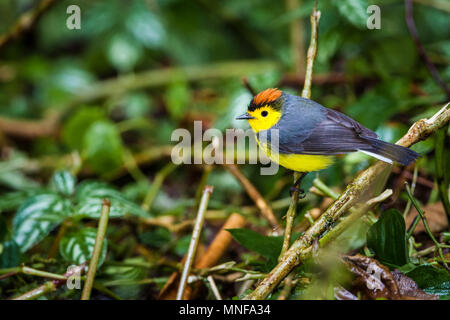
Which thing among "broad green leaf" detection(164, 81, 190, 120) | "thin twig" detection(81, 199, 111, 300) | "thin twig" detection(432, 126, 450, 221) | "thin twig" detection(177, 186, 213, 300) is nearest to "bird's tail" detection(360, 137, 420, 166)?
"thin twig" detection(432, 126, 450, 221)

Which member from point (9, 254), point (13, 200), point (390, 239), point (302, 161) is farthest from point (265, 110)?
point (13, 200)

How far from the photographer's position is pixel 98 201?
171 cm

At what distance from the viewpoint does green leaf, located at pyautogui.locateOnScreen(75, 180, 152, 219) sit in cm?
164

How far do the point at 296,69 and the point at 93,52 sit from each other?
181cm

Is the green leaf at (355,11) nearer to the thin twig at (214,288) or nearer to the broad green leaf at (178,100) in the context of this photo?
the thin twig at (214,288)

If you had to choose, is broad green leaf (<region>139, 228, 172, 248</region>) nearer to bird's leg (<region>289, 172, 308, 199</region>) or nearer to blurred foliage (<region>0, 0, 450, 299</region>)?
blurred foliage (<region>0, 0, 450, 299</region>)

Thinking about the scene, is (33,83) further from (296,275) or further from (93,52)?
(296,275)

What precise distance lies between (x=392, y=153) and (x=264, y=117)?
1.69 ft

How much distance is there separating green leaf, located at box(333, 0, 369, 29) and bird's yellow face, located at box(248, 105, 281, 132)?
0.57 m

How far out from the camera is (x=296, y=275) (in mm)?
1359

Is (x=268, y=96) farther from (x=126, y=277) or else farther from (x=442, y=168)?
(x=126, y=277)

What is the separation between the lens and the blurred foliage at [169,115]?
5.36 feet

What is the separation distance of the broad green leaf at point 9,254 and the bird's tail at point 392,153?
1.27 metres
